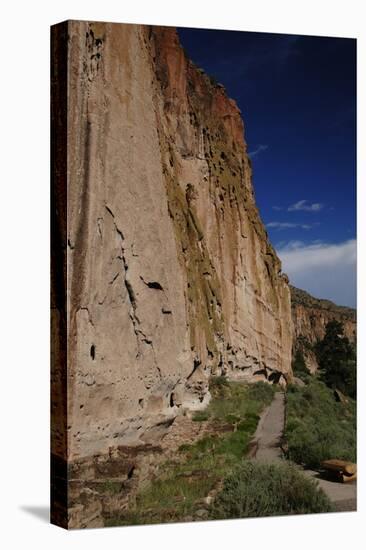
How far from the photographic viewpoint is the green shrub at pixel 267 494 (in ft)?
44.9

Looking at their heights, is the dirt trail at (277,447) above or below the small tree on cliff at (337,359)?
below

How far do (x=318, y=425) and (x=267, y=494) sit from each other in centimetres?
142

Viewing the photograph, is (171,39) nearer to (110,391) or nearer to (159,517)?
(110,391)

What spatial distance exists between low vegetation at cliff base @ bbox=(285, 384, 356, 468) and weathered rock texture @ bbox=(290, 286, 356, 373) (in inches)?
20.1

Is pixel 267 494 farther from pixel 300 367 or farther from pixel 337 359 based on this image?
pixel 337 359

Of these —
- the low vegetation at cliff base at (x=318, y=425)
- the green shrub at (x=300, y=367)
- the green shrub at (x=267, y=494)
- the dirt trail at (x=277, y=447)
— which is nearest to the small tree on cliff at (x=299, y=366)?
the green shrub at (x=300, y=367)

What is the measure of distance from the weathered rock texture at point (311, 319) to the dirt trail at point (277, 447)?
4.12 ft

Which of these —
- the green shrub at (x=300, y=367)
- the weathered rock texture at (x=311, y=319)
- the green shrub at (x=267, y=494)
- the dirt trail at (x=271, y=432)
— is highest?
the weathered rock texture at (x=311, y=319)

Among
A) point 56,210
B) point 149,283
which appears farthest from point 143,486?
point 56,210

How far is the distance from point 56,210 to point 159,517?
3554 mm

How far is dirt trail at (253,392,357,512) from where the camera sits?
1433cm

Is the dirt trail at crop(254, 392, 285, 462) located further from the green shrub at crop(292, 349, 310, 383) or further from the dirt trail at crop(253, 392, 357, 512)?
the green shrub at crop(292, 349, 310, 383)

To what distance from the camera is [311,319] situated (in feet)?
50.7

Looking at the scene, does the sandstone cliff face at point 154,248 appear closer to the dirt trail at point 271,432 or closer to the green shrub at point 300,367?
the green shrub at point 300,367
